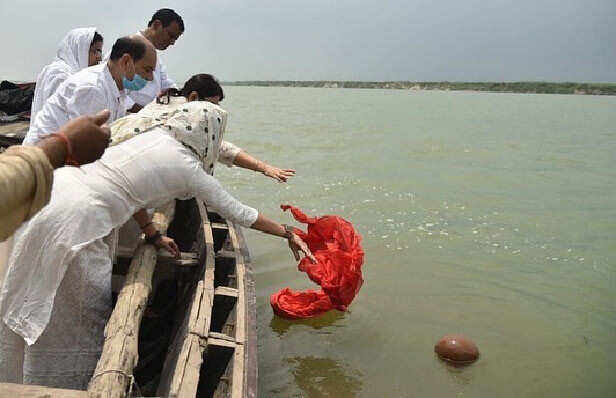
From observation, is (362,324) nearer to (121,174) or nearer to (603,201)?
(121,174)

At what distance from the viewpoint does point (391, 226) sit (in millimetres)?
7660

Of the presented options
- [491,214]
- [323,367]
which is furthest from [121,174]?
[491,214]

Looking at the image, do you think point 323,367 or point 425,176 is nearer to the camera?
point 323,367

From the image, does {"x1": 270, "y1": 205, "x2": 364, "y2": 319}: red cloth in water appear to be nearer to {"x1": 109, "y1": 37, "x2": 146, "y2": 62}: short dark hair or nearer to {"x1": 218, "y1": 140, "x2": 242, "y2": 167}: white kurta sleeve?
{"x1": 218, "y1": 140, "x2": 242, "y2": 167}: white kurta sleeve

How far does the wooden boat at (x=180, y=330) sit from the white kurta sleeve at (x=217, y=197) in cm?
42

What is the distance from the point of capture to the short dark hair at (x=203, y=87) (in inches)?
124

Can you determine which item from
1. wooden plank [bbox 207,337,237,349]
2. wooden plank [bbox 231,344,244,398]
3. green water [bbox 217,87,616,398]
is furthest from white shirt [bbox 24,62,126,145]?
green water [bbox 217,87,616,398]

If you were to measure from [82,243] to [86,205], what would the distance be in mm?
170

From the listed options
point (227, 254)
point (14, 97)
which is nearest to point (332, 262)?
point (227, 254)

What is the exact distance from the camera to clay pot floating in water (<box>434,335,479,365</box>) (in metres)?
4.18

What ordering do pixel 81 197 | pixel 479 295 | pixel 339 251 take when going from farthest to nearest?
pixel 479 295 → pixel 339 251 → pixel 81 197

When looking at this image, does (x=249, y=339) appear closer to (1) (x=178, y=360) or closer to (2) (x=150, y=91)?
(1) (x=178, y=360)

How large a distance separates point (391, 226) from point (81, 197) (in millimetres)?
5697

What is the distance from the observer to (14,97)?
6789mm
